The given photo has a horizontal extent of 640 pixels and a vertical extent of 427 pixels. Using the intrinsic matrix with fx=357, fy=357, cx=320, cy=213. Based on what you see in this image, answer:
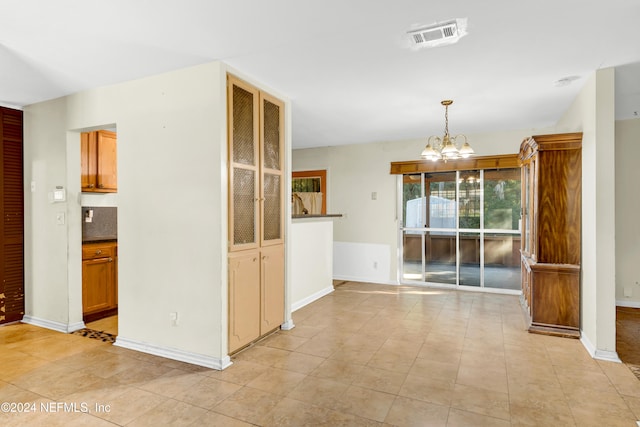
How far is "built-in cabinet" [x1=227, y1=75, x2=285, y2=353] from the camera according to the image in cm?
308

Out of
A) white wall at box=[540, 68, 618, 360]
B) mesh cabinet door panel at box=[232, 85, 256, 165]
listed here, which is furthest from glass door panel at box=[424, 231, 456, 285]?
mesh cabinet door panel at box=[232, 85, 256, 165]

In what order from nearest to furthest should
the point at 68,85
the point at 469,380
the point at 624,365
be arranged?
1. the point at 469,380
2. the point at 624,365
3. the point at 68,85

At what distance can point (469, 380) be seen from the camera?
2.70 metres

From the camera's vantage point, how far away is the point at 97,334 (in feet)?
12.1

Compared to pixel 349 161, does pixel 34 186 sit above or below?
below

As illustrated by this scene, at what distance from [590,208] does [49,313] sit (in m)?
5.59

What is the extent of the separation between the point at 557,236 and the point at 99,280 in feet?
16.6

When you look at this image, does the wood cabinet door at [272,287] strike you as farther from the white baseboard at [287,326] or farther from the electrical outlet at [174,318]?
the electrical outlet at [174,318]

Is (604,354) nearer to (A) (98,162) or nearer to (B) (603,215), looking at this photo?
(B) (603,215)

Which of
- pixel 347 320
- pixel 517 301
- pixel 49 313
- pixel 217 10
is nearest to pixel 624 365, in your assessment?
pixel 517 301

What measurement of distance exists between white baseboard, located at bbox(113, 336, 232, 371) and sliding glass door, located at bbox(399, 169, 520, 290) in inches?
159

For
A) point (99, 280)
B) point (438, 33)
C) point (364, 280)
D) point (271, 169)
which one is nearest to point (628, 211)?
point (364, 280)

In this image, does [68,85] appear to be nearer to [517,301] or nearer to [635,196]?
[517,301]

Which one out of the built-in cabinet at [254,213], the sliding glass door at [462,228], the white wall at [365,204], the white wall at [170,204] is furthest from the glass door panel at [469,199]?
the white wall at [170,204]
